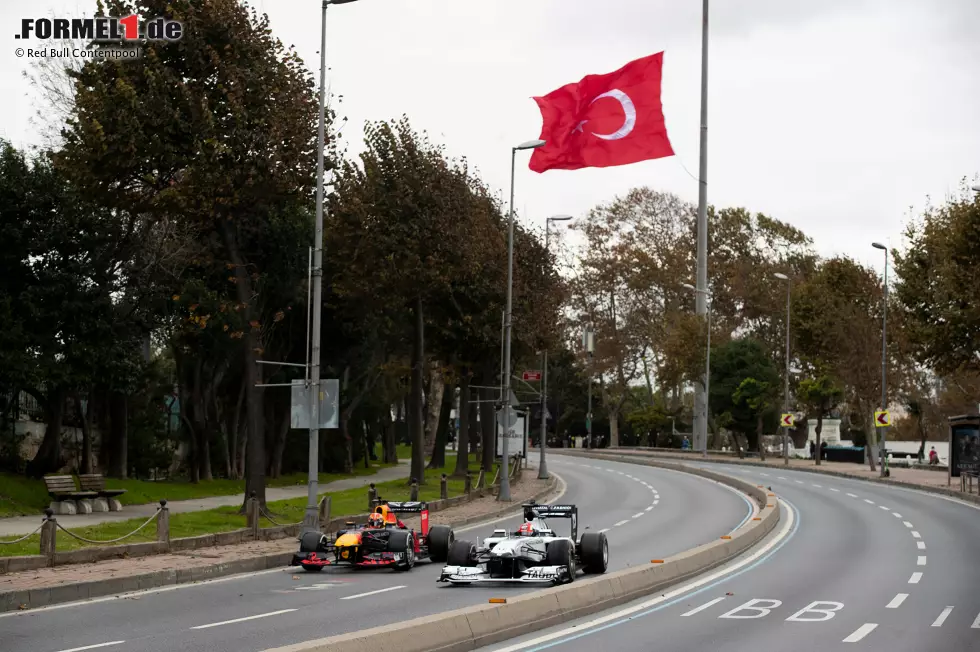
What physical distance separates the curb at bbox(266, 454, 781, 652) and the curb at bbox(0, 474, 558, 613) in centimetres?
663

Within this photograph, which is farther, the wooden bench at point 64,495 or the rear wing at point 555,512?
the wooden bench at point 64,495

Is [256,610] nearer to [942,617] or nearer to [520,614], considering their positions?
[520,614]

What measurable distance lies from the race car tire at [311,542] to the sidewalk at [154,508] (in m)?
6.82

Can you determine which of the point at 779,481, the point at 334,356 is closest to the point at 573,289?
the point at 779,481

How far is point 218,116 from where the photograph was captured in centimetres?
3034

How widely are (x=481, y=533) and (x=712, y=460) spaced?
4621cm

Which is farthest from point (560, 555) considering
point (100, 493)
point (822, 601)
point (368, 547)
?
point (100, 493)

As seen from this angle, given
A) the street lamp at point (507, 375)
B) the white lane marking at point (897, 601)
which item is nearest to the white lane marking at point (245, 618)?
the white lane marking at point (897, 601)

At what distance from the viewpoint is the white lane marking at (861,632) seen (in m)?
14.9

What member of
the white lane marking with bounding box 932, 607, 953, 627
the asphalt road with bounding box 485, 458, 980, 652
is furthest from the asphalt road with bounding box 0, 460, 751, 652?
the white lane marking with bounding box 932, 607, 953, 627

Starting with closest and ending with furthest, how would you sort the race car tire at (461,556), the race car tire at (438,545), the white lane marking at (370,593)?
the white lane marking at (370,593) → the race car tire at (461,556) → the race car tire at (438,545)

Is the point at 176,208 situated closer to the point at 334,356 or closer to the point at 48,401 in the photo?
the point at 48,401

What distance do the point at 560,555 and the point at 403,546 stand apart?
3946 millimetres

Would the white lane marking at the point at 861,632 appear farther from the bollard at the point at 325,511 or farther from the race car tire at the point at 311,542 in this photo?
the bollard at the point at 325,511
